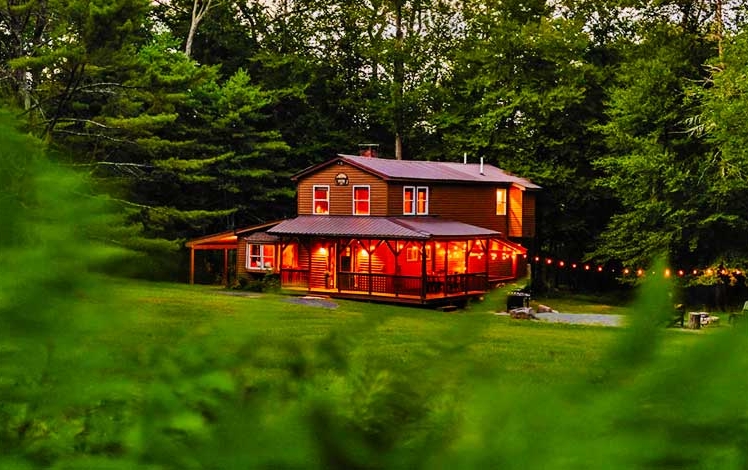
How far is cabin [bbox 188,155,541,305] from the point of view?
26781 mm

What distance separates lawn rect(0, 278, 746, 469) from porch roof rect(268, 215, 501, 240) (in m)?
24.9

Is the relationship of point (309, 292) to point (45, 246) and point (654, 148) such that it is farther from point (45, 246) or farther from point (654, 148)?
point (45, 246)

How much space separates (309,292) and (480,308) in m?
27.3

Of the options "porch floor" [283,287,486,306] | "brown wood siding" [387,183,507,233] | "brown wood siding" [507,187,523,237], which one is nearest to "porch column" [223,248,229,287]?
"porch floor" [283,287,486,306]

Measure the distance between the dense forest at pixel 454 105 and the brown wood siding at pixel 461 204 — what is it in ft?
11.7

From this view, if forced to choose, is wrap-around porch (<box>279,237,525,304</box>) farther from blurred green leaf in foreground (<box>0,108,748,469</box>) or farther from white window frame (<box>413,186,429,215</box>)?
blurred green leaf in foreground (<box>0,108,748,469</box>)

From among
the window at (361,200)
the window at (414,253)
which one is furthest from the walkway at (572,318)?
the window at (361,200)

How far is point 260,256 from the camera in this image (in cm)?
3064

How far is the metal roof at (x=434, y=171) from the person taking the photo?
28.9 m

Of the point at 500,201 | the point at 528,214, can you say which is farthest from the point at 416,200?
the point at 528,214

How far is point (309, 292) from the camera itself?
2798cm

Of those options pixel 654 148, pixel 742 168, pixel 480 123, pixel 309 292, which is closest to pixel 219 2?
pixel 480 123

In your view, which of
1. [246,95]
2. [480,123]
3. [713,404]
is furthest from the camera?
[480,123]

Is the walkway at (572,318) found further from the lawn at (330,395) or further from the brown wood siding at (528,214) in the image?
the lawn at (330,395)
